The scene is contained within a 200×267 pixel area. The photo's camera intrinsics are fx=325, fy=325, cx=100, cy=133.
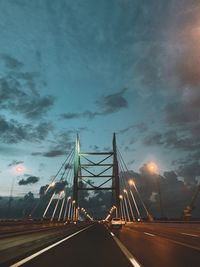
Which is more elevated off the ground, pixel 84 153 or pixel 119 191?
pixel 84 153

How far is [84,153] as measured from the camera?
9269 cm

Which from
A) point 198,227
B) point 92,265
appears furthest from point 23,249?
point 198,227

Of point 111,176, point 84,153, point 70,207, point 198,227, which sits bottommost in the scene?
point 198,227

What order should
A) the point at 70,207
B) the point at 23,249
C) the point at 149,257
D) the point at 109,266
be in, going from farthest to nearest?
1. the point at 70,207
2. the point at 23,249
3. the point at 149,257
4. the point at 109,266

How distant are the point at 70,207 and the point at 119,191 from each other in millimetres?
15259

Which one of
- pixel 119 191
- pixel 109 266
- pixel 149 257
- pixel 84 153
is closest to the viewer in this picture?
pixel 109 266

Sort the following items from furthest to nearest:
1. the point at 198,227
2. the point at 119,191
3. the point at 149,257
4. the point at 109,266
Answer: the point at 119,191 < the point at 198,227 < the point at 149,257 < the point at 109,266

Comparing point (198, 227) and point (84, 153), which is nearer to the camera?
point (198, 227)

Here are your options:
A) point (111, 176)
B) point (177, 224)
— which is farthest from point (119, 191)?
point (177, 224)

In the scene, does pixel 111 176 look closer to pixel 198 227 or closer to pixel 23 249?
pixel 198 227

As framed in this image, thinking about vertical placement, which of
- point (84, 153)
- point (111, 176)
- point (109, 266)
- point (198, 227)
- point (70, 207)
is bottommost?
point (109, 266)

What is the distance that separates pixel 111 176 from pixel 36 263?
83706 mm

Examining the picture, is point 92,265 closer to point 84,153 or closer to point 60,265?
point 60,265

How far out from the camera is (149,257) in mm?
9469
